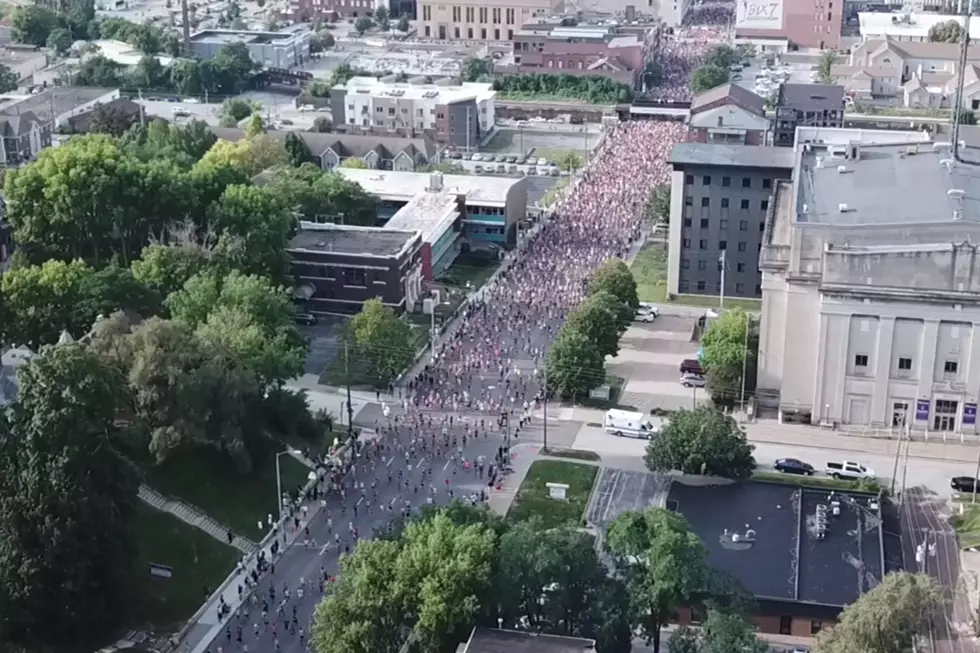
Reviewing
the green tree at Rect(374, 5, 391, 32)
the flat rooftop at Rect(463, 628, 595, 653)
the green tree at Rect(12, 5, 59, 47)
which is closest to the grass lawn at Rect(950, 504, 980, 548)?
the flat rooftop at Rect(463, 628, 595, 653)

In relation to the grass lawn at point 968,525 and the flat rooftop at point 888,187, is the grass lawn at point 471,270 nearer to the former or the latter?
the flat rooftop at point 888,187

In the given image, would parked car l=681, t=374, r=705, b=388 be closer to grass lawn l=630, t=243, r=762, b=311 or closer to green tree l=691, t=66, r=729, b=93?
grass lawn l=630, t=243, r=762, b=311

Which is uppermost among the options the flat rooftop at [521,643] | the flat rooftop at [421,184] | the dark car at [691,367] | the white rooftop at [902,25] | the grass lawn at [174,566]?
the white rooftop at [902,25]

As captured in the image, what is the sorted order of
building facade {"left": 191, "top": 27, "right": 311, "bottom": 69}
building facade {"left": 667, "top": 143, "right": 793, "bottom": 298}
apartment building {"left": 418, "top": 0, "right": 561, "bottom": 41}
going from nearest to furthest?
building facade {"left": 667, "top": 143, "right": 793, "bottom": 298}
building facade {"left": 191, "top": 27, "right": 311, "bottom": 69}
apartment building {"left": 418, "top": 0, "right": 561, "bottom": 41}

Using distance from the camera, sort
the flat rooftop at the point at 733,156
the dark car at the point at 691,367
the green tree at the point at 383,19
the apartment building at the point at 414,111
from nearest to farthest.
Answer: the dark car at the point at 691,367
the flat rooftop at the point at 733,156
the apartment building at the point at 414,111
the green tree at the point at 383,19

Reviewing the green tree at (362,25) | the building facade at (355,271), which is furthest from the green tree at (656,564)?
the green tree at (362,25)

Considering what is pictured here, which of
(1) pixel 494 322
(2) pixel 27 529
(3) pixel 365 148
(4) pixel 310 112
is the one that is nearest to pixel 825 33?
(4) pixel 310 112
